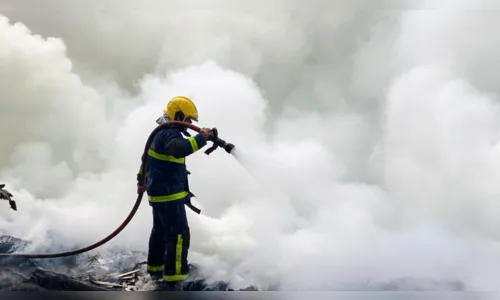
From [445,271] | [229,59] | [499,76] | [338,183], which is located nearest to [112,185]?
[229,59]

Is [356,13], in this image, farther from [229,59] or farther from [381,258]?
[381,258]

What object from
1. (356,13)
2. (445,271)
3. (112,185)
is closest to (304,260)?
(445,271)

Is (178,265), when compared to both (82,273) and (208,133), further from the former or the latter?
(208,133)

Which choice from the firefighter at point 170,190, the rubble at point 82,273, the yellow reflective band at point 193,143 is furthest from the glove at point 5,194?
the yellow reflective band at point 193,143

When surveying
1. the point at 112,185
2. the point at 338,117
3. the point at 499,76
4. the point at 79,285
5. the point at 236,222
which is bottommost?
the point at 79,285

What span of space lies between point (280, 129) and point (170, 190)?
832 millimetres

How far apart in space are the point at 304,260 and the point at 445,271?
0.90 meters

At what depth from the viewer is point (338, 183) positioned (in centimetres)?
370

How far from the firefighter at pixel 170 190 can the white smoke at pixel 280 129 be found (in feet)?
0.55

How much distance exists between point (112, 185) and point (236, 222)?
83 cm

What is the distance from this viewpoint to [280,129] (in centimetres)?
375

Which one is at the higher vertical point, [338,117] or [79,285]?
[338,117]

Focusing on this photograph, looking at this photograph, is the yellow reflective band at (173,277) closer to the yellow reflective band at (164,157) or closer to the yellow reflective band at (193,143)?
the yellow reflective band at (164,157)

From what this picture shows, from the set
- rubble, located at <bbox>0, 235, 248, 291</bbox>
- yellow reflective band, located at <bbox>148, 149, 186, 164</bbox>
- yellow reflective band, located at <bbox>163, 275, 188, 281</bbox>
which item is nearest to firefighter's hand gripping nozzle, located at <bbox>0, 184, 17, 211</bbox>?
rubble, located at <bbox>0, 235, 248, 291</bbox>
